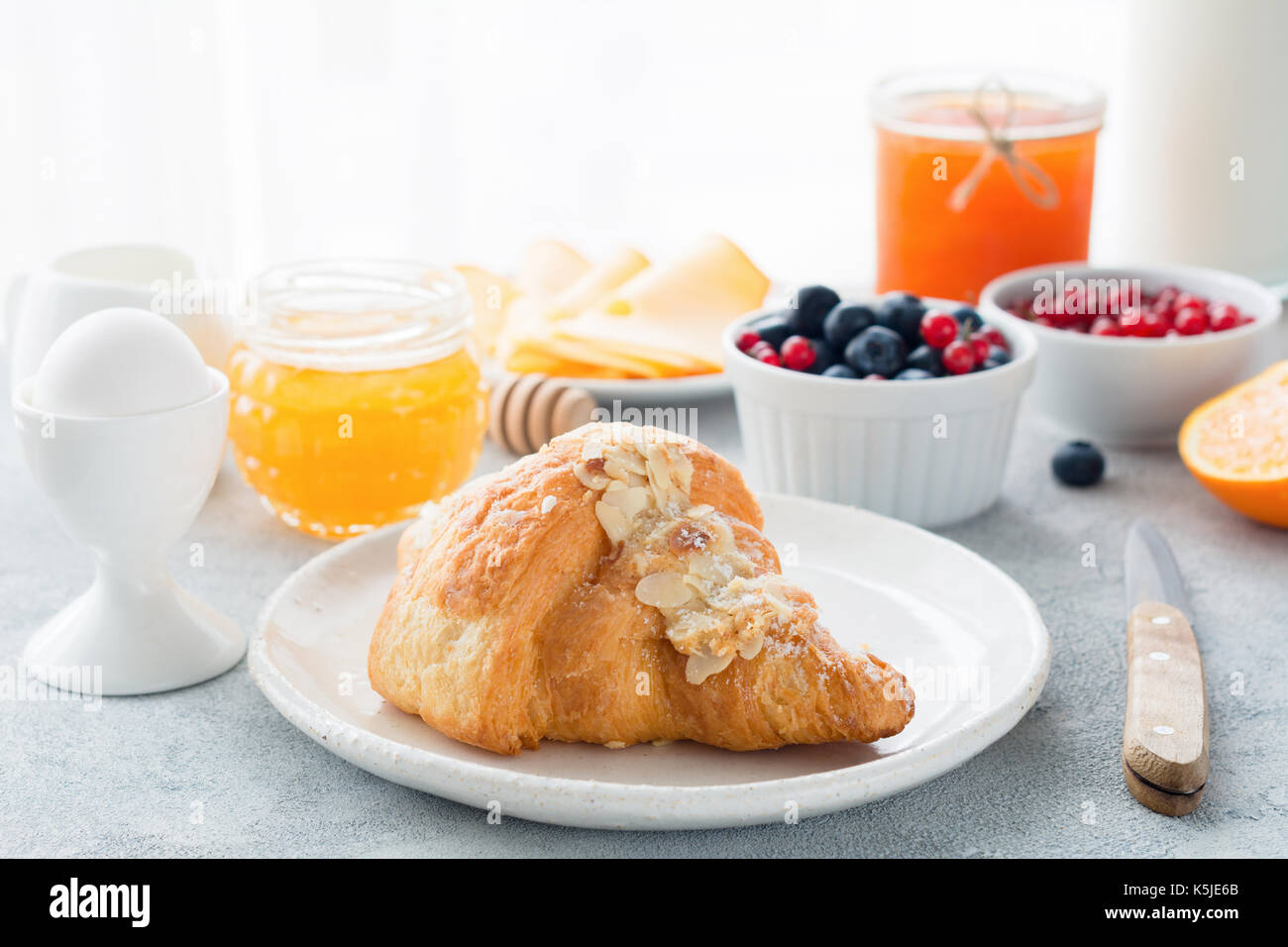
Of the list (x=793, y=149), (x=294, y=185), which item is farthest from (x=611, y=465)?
(x=793, y=149)

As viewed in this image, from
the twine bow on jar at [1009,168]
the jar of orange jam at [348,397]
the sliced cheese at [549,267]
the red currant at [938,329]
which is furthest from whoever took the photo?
the sliced cheese at [549,267]

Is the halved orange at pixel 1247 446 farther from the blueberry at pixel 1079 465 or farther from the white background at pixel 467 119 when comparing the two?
the white background at pixel 467 119

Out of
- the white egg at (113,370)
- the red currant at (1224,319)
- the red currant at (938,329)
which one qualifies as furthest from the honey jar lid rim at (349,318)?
the red currant at (1224,319)

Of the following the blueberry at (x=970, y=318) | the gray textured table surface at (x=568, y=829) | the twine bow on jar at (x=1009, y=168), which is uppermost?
the twine bow on jar at (x=1009, y=168)

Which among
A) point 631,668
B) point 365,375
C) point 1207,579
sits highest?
point 365,375

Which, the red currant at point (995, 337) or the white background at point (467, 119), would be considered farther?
the white background at point (467, 119)

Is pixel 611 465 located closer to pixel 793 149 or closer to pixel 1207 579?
pixel 1207 579
